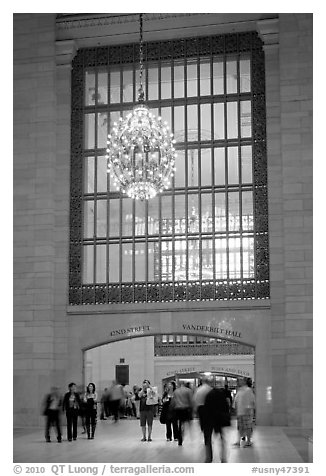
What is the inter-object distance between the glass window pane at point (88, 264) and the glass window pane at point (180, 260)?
235 centimetres

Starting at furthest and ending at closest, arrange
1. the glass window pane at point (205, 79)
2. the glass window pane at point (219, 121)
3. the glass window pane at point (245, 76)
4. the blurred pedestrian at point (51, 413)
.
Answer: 1. the glass window pane at point (205, 79)
2. the glass window pane at point (245, 76)
3. the glass window pane at point (219, 121)
4. the blurred pedestrian at point (51, 413)

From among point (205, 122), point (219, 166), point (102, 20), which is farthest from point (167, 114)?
point (102, 20)

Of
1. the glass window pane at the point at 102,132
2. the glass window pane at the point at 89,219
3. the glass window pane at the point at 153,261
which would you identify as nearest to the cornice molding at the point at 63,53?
the glass window pane at the point at 102,132

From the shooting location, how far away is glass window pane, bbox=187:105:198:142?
74.5 feet

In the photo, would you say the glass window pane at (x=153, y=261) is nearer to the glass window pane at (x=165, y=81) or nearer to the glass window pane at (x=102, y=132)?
the glass window pane at (x=102, y=132)

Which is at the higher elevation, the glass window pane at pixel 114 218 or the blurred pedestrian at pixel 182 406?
the glass window pane at pixel 114 218

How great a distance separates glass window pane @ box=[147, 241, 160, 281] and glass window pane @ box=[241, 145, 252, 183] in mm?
3004

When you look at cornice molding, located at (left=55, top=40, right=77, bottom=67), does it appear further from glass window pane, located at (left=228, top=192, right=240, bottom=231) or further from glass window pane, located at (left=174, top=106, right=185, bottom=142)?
glass window pane, located at (left=228, top=192, right=240, bottom=231)

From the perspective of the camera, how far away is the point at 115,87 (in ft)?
76.6

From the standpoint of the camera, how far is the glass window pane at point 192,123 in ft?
74.5

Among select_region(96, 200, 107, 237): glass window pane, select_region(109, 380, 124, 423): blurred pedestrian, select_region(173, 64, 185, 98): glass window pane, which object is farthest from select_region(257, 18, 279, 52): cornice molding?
select_region(109, 380, 124, 423): blurred pedestrian

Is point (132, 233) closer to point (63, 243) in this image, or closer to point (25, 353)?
point (63, 243)
